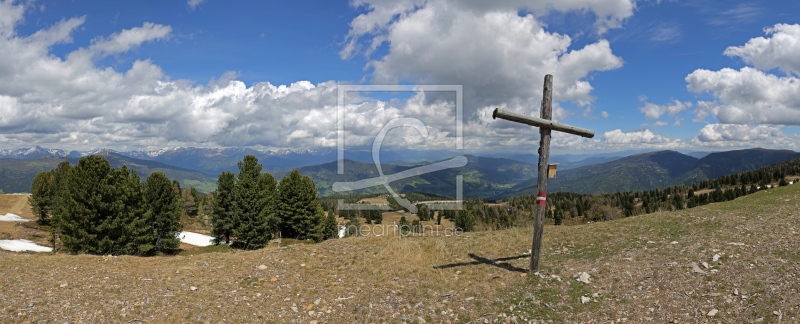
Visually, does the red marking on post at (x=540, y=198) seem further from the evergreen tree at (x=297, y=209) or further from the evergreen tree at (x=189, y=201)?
the evergreen tree at (x=189, y=201)

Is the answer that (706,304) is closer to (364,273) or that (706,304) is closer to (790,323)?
(790,323)

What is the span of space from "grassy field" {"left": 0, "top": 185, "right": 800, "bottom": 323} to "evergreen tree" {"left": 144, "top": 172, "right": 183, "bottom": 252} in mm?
28854

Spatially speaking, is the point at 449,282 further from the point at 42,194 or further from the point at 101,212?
the point at 42,194

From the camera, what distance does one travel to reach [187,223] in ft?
316

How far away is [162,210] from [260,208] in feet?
39.9

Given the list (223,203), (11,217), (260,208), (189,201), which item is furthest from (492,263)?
(189,201)

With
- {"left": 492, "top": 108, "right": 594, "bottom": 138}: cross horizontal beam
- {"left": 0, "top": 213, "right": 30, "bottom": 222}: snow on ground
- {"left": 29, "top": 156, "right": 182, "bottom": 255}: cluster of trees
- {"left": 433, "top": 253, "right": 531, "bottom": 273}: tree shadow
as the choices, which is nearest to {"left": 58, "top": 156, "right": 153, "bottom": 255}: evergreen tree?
{"left": 29, "top": 156, "right": 182, "bottom": 255}: cluster of trees

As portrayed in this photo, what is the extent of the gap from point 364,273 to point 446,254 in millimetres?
3942

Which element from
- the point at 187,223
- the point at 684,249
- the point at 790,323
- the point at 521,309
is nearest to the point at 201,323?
the point at 521,309

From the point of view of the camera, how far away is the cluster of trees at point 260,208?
138 ft

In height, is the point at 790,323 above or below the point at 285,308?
above

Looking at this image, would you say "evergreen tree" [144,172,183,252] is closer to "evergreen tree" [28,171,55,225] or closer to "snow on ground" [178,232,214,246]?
"snow on ground" [178,232,214,246]

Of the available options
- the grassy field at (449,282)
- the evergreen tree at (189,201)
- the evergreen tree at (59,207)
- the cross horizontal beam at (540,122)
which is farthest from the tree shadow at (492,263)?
the evergreen tree at (189,201)

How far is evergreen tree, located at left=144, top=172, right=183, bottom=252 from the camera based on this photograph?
44094 mm
